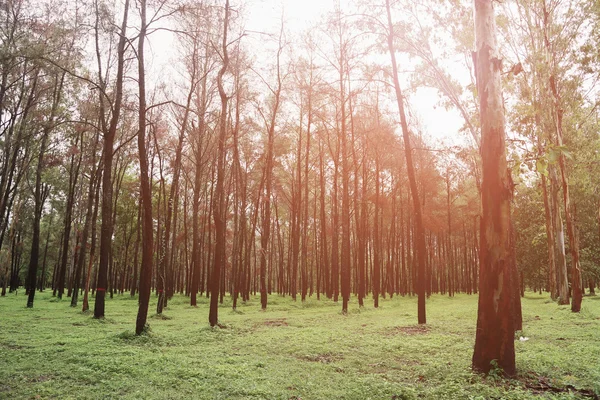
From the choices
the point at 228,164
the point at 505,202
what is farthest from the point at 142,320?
the point at 228,164

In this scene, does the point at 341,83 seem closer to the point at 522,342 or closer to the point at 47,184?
the point at 522,342

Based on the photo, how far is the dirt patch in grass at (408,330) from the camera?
12252mm

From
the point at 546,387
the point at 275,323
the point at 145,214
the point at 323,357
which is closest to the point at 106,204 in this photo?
the point at 145,214

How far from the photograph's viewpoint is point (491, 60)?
282 inches

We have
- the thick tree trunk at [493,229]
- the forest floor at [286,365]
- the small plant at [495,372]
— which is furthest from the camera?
the thick tree trunk at [493,229]

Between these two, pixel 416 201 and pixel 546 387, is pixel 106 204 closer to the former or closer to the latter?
pixel 416 201

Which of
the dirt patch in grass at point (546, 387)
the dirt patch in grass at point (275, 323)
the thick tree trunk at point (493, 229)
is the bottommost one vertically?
the dirt patch in grass at point (275, 323)

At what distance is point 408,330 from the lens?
13.0m

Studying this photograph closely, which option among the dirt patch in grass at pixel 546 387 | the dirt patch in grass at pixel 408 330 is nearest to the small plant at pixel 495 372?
the dirt patch in grass at pixel 546 387

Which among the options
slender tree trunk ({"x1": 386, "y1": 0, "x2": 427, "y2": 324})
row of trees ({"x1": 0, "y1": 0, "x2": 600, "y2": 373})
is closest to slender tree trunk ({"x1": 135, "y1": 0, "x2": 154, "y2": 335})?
row of trees ({"x1": 0, "y1": 0, "x2": 600, "y2": 373})

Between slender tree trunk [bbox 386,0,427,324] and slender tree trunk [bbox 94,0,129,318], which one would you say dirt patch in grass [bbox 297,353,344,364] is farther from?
slender tree trunk [bbox 94,0,129,318]

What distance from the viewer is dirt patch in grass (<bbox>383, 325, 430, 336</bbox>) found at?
40.2 feet

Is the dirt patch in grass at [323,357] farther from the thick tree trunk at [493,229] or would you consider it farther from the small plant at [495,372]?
the small plant at [495,372]

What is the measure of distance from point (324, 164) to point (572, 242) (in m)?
20.2
